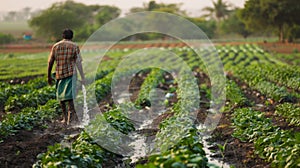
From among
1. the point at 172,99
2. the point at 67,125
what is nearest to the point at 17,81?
the point at 172,99

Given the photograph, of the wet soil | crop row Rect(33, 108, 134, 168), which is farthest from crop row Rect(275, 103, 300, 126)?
the wet soil

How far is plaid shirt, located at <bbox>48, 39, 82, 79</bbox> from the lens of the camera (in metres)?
8.36

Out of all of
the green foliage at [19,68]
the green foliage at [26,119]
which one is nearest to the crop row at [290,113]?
the green foliage at [26,119]

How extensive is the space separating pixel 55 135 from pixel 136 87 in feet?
28.3

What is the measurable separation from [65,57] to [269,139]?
175 inches

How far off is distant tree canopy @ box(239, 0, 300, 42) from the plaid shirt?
34.7m

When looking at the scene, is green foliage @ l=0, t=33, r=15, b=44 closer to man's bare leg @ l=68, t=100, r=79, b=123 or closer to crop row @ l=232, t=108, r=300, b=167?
man's bare leg @ l=68, t=100, r=79, b=123

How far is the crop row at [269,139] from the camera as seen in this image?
5.16 meters

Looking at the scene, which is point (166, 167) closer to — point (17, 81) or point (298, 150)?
point (298, 150)

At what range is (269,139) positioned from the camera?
5.95 metres

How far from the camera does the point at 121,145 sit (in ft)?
23.6

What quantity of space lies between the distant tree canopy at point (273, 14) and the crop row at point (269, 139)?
3438 cm

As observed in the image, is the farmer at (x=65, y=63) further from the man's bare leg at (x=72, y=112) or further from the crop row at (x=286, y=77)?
the crop row at (x=286, y=77)

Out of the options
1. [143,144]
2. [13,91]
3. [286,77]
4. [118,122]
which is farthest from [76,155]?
[286,77]
